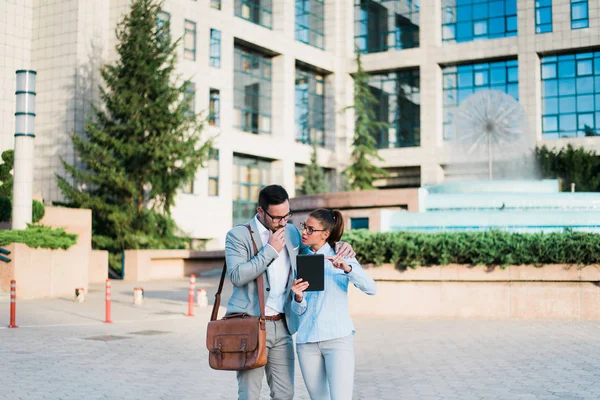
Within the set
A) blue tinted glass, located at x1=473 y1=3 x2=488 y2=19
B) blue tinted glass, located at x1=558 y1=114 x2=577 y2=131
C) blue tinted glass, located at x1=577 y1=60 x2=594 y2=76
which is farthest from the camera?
blue tinted glass, located at x1=473 y1=3 x2=488 y2=19

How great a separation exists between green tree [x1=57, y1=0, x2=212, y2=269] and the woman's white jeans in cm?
2825

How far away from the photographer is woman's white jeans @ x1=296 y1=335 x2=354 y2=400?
198 inches

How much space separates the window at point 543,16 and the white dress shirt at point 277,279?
154 ft

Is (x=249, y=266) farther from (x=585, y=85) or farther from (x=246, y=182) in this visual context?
(x=585, y=85)

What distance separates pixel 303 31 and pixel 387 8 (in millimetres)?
6431

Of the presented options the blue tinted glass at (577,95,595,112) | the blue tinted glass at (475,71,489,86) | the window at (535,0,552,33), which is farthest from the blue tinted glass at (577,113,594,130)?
the blue tinted glass at (475,71,489,86)

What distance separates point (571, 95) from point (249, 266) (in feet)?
153

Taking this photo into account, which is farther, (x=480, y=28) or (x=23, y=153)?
(x=480, y=28)

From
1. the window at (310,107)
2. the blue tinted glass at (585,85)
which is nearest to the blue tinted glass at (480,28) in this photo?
the blue tinted glass at (585,85)

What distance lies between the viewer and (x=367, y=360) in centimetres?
1016

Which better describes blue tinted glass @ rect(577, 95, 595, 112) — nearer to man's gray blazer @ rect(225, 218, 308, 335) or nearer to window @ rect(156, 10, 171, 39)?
window @ rect(156, 10, 171, 39)

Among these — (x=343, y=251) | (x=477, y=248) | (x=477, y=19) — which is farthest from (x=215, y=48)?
(x=343, y=251)

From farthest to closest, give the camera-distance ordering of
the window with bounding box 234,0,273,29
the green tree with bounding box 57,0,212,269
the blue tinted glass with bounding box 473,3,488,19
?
the blue tinted glass with bounding box 473,3,488,19, the window with bounding box 234,0,273,29, the green tree with bounding box 57,0,212,269

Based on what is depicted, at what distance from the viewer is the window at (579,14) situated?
46.8 metres
